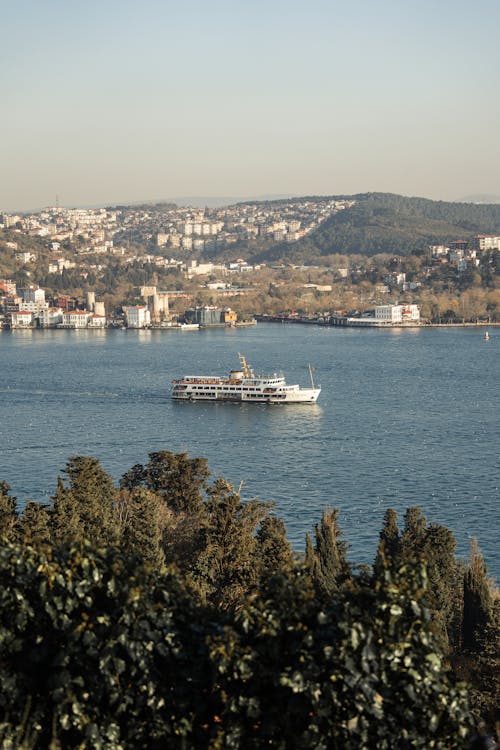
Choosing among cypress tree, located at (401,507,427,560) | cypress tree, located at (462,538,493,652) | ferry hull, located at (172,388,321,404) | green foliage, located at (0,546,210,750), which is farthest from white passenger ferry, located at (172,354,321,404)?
green foliage, located at (0,546,210,750)

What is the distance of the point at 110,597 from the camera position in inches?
119

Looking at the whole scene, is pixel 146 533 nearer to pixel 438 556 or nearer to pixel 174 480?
pixel 438 556

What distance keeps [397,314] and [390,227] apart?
33679mm

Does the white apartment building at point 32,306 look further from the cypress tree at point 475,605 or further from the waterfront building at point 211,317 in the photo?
the cypress tree at point 475,605

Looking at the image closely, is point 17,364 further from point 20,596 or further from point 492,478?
point 20,596

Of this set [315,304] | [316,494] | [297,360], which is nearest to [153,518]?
[316,494]

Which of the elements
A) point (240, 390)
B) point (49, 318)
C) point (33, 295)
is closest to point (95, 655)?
point (240, 390)

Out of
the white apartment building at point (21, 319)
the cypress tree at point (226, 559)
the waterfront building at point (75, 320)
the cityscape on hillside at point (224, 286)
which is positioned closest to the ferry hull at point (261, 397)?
the cypress tree at point (226, 559)

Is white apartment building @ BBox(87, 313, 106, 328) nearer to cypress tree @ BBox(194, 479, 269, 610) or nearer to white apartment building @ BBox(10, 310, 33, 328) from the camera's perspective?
white apartment building @ BBox(10, 310, 33, 328)

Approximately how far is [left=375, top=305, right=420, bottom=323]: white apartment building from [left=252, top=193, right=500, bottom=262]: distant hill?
73.6 feet

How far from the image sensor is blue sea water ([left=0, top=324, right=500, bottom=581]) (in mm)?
10383

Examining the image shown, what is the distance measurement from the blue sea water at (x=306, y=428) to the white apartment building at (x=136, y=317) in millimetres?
9169

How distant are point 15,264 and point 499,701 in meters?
47.1

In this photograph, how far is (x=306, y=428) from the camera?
1513cm
